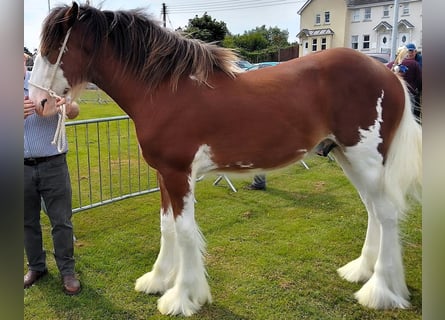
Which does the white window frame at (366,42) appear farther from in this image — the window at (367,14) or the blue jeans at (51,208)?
the blue jeans at (51,208)

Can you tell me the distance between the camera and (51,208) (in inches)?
106

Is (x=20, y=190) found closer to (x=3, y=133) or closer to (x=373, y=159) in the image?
(x=3, y=133)

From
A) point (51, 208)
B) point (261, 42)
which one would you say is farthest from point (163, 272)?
point (261, 42)

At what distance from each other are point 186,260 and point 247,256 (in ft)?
3.06

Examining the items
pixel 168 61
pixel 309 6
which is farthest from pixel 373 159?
pixel 309 6

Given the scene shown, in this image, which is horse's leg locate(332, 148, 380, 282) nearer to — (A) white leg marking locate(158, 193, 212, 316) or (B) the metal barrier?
(A) white leg marking locate(158, 193, 212, 316)

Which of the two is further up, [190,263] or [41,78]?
[41,78]

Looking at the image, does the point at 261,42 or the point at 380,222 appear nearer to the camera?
the point at 380,222

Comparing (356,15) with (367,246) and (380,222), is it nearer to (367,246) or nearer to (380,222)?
(367,246)

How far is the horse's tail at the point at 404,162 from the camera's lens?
8.16ft

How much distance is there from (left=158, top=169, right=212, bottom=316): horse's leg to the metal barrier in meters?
1.86

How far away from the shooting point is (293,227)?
3.87 m

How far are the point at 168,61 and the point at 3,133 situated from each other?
188 cm

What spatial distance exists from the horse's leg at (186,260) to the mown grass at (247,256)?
0.33ft
